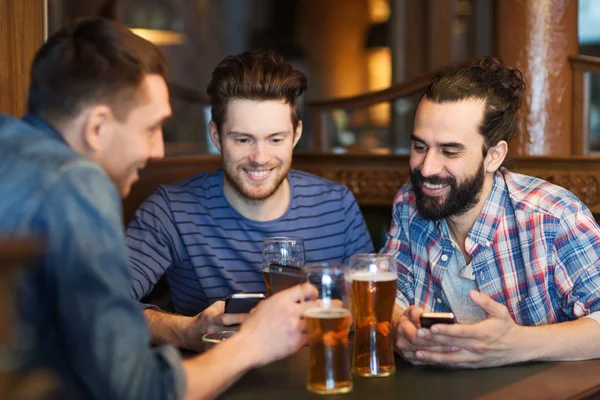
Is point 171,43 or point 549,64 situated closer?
point 549,64

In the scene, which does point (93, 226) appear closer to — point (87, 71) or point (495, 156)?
point (87, 71)

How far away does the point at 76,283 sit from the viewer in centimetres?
115

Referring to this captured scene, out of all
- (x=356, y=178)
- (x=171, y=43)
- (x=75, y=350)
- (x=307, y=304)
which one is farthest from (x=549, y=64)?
(x=171, y=43)

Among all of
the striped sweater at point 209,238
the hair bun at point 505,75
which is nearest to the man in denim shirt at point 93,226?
the striped sweater at point 209,238

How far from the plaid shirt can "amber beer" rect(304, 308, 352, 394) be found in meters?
0.73

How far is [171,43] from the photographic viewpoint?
25.2 feet

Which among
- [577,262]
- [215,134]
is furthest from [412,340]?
[215,134]

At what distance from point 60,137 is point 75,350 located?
39 centimetres

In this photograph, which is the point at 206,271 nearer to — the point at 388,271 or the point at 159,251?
the point at 159,251

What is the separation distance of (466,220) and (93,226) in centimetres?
132

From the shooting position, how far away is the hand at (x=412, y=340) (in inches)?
→ 65.2

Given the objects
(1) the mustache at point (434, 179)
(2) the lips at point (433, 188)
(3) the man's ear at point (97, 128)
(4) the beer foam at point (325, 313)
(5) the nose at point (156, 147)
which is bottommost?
(4) the beer foam at point (325, 313)

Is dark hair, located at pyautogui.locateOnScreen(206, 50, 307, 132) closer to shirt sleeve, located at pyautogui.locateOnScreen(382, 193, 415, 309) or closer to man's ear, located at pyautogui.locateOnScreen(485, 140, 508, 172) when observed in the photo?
shirt sleeve, located at pyautogui.locateOnScreen(382, 193, 415, 309)

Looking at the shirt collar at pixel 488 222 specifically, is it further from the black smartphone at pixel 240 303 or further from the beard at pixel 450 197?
the black smartphone at pixel 240 303
